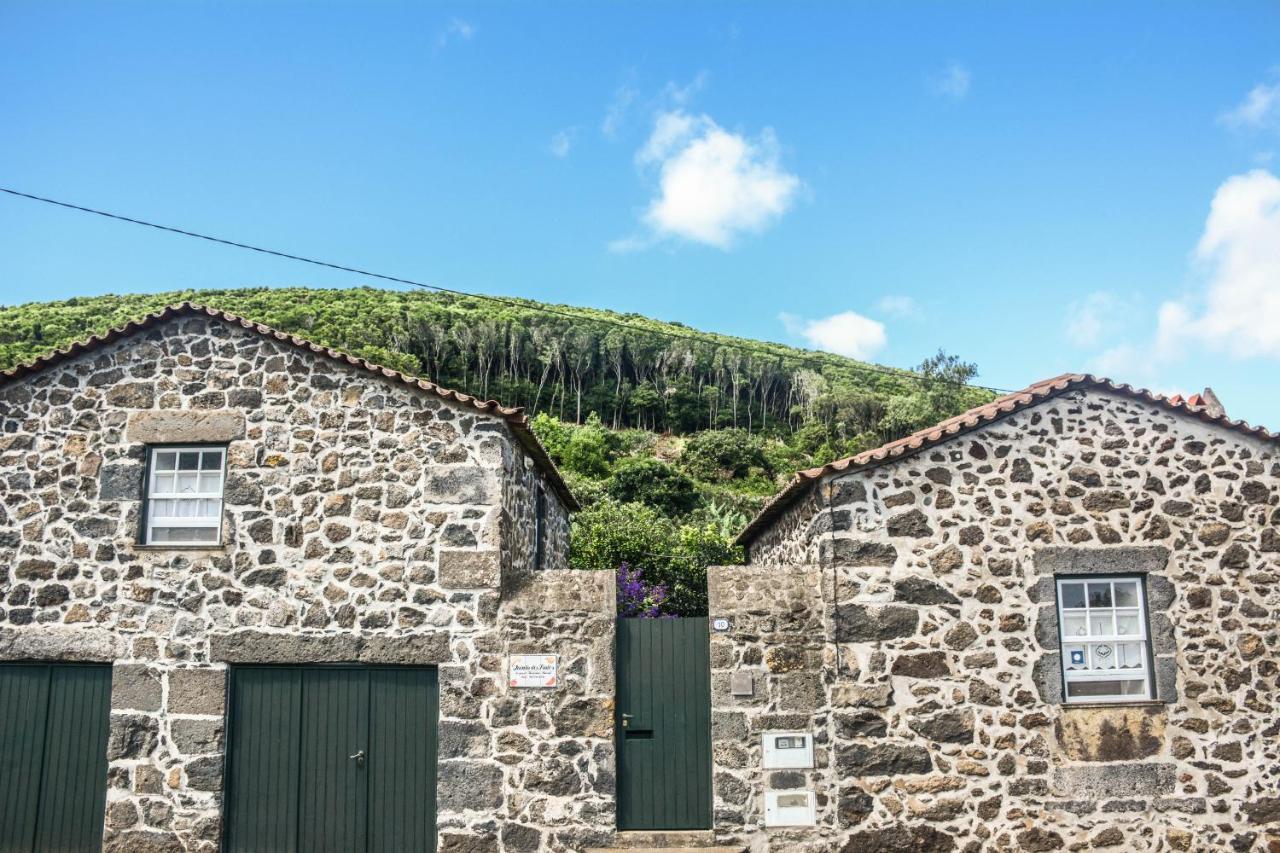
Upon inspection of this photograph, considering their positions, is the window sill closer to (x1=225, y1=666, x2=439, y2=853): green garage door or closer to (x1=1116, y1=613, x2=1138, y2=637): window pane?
(x1=1116, y1=613, x2=1138, y2=637): window pane

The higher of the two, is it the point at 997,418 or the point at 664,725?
the point at 997,418

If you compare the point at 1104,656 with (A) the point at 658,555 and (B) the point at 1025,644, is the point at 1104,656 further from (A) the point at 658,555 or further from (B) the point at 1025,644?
(A) the point at 658,555

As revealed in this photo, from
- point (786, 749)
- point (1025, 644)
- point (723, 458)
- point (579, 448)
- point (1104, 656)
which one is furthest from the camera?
point (723, 458)

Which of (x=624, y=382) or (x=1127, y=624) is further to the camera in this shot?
(x=624, y=382)

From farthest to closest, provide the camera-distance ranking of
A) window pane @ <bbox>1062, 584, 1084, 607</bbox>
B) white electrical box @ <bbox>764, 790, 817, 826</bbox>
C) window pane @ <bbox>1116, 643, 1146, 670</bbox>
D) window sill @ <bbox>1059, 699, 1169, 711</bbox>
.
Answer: window pane @ <bbox>1062, 584, 1084, 607</bbox> < window pane @ <bbox>1116, 643, 1146, 670</bbox> < window sill @ <bbox>1059, 699, 1169, 711</bbox> < white electrical box @ <bbox>764, 790, 817, 826</bbox>

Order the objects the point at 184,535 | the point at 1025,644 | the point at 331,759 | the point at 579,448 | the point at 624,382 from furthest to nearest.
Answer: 1. the point at 624,382
2. the point at 579,448
3. the point at 184,535
4. the point at 331,759
5. the point at 1025,644

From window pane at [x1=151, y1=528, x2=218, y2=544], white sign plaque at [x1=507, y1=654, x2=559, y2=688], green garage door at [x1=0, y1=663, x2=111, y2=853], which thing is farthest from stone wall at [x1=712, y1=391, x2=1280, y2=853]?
green garage door at [x1=0, y1=663, x2=111, y2=853]

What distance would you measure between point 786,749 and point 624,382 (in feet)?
173

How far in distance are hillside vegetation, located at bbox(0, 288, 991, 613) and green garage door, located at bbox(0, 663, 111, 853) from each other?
2199 centimetres

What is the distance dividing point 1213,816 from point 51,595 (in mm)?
12088

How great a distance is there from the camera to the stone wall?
30.4ft

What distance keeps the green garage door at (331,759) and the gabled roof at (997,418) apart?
15.5 ft

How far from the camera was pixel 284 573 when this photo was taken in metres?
9.94

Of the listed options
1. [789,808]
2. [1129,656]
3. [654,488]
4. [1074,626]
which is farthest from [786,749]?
[654,488]
